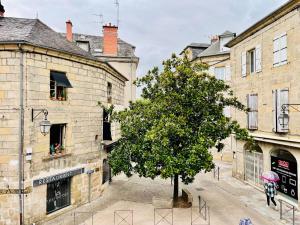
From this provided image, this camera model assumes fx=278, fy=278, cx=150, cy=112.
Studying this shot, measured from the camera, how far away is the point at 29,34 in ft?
39.4

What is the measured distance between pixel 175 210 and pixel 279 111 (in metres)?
7.21

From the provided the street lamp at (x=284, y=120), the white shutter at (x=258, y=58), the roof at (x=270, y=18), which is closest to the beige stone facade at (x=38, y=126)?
the white shutter at (x=258, y=58)

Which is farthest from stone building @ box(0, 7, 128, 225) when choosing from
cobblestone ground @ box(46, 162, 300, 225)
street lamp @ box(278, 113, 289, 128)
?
street lamp @ box(278, 113, 289, 128)

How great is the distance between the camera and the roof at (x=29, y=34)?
11.5 m

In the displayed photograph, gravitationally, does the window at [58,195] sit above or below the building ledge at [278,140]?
below

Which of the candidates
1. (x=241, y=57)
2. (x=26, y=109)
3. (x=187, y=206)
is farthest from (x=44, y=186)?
(x=241, y=57)

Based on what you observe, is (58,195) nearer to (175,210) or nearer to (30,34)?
(175,210)

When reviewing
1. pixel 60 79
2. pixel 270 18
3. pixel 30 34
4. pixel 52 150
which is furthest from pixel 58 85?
pixel 270 18

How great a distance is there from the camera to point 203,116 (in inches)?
497

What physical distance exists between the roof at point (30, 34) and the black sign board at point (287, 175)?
458 inches

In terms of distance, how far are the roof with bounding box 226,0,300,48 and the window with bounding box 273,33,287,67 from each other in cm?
108

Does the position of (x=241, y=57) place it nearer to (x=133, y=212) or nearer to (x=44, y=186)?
(x=133, y=212)

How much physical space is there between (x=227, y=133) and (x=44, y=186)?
27.7ft

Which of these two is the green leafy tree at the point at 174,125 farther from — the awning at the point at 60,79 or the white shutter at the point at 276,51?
the white shutter at the point at 276,51
